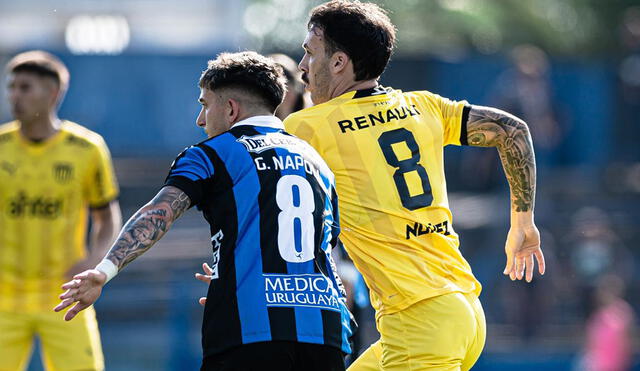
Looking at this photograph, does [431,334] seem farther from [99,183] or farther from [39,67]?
[39,67]

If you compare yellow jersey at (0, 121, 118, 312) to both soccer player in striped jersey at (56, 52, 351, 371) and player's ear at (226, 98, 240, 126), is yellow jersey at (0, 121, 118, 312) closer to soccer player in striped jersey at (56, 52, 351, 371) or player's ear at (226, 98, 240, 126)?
player's ear at (226, 98, 240, 126)

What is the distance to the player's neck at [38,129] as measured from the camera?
8.26m

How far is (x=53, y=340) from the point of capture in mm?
7656

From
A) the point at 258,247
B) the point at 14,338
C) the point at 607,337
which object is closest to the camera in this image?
the point at 258,247

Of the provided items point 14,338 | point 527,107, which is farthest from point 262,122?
point 527,107

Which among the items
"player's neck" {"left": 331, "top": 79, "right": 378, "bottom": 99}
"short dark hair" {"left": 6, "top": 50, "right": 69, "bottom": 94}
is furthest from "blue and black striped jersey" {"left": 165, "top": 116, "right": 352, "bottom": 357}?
"short dark hair" {"left": 6, "top": 50, "right": 69, "bottom": 94}

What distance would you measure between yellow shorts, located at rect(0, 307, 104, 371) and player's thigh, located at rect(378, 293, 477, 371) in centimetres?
312

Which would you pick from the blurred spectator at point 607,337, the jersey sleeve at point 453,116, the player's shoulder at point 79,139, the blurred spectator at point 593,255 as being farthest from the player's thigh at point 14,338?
the blurred spectator at point 593,255

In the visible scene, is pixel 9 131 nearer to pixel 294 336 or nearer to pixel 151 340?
pixel 294 336

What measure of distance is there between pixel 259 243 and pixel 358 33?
1.26m

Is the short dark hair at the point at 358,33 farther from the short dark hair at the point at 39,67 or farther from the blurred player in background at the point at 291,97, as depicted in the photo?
the short dark hair at the point at 39,67

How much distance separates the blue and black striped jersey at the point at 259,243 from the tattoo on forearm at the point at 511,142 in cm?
118

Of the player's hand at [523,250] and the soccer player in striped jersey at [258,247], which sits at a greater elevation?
the soccer player in striped jersey at [258,247]

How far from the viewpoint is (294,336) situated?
454 centimetres
